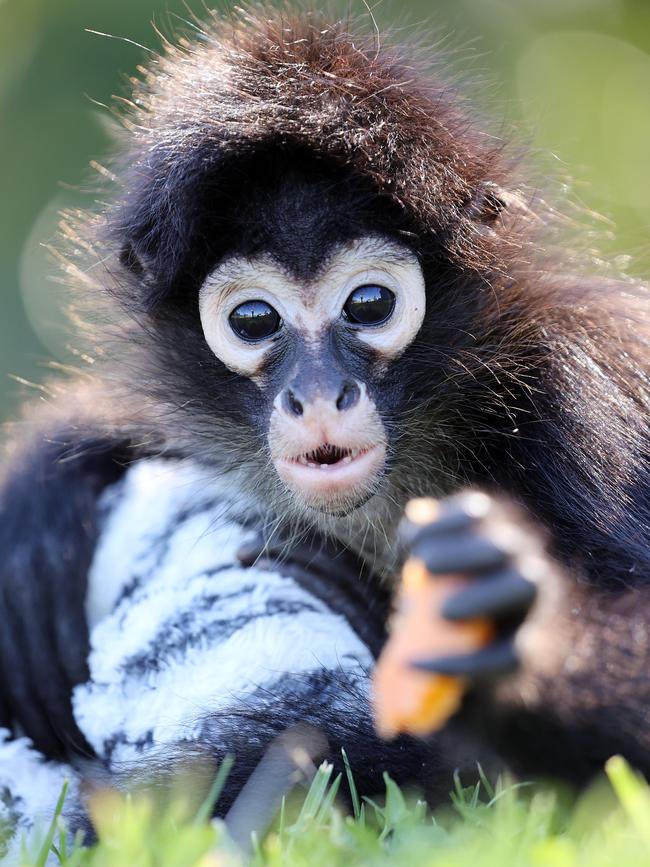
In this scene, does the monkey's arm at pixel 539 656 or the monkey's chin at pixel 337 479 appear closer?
the monkey's arm at pixel 539 656

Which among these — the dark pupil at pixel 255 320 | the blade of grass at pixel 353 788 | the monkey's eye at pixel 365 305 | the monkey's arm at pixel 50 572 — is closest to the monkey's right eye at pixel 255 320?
the dark pupil at pixel 255 320

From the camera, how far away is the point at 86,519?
3768 mm

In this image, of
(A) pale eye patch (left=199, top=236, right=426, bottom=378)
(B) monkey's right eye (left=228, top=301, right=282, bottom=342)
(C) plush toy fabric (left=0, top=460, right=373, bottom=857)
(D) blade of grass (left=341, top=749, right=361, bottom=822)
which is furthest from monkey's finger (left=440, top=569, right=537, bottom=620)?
(B) monkey's right eye (left=228, top=301, right=282, bottom=342)

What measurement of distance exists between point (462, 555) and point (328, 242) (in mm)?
1286

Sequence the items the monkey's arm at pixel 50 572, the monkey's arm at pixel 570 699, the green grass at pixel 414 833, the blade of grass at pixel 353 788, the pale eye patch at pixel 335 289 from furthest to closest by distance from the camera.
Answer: the monkey's arm at pixel 50 572 < the pale eye patch at pixel 335 289 < the blade of grass at pixel 353 788 < the monkey's arm at pixel 570 699 < the green grass at pixel 414 833

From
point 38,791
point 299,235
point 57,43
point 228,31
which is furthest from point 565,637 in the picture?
point 57,43

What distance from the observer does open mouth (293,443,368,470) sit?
3.00 m

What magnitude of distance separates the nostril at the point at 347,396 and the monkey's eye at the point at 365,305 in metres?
0.20

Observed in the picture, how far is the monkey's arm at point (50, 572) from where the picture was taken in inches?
146

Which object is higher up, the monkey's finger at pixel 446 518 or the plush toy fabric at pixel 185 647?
the monkey's finger at pixel 446 518

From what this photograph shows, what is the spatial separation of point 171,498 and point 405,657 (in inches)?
72.5

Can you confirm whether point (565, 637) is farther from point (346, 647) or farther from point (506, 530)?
point (346, 647)

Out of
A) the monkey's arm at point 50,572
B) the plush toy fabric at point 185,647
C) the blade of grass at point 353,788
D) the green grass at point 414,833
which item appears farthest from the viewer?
the monkey's arm at point 50,572

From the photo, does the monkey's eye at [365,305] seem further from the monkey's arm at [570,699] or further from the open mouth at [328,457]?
the monkey's arm at [570,699]
